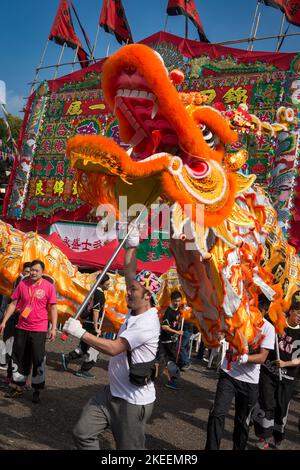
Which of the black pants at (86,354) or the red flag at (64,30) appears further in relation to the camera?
the red flag at (64,30)

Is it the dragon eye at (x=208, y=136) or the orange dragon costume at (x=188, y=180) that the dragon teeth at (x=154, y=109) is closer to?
the orange dragon costume at (x=188, y=180)

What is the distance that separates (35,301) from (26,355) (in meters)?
0.57

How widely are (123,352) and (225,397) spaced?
3.75 feet

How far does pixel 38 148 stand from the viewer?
14383 mm

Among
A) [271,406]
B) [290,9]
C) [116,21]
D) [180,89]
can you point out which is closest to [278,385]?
[271,406]

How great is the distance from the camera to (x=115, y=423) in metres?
2.77

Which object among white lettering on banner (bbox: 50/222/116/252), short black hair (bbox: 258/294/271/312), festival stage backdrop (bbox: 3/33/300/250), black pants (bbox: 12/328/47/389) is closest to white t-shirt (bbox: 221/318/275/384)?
→ short black hair (bbox: 258/294/271/312)

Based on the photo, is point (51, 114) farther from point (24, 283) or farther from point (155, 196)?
point (155, 196)

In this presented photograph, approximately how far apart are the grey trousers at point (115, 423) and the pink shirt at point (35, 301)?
6.76 feet

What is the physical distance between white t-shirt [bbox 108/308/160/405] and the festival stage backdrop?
644 cm

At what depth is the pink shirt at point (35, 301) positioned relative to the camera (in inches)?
186

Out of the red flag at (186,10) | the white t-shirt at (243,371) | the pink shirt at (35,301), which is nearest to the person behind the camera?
the white t-shirt at (243,371)

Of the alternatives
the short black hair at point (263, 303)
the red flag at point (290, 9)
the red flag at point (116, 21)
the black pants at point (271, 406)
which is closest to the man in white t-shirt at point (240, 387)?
the short black hair at point (263, 303)

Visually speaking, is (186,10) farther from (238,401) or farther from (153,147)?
(238,401)
